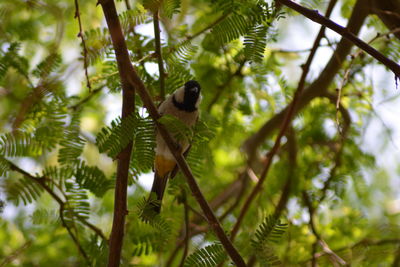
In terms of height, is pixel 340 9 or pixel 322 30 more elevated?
pixel 340 9

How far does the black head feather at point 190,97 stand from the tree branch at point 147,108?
3.28 feet

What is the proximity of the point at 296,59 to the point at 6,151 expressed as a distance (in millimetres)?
2805

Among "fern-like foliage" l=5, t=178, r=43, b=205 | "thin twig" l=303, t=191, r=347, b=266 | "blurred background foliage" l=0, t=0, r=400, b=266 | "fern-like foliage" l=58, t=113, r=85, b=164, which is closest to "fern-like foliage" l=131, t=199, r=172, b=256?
"blurred background foliage" l=0, t=0, r=400, b=266

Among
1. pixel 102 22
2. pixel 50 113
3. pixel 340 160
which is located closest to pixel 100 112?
pixel 102 22

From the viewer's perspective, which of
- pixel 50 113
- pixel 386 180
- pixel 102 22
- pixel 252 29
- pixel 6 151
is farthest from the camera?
pixel 386 180

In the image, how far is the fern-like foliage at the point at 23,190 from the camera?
276 centimetres

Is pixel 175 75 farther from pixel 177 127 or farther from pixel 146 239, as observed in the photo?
pixel 146 239

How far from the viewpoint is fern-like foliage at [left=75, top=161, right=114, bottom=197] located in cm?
291

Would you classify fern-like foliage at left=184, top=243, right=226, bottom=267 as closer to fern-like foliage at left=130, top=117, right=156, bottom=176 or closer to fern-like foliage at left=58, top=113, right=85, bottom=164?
fern-like foliage at left=130, top=117, right=156, bottom=176

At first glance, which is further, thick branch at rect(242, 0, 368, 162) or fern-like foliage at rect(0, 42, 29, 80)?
thick branch at rect(242, 0, 368, 162)

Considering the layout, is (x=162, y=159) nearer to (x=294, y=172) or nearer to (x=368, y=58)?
(x=294, y=172)

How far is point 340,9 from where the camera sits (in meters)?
4.13

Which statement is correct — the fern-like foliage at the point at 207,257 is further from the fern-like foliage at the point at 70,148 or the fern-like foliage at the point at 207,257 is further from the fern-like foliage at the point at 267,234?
the fern-like foliage at the point at 70,148

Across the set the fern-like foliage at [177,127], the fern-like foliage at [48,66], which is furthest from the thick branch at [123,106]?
the fern-like foliage at [48,66]
